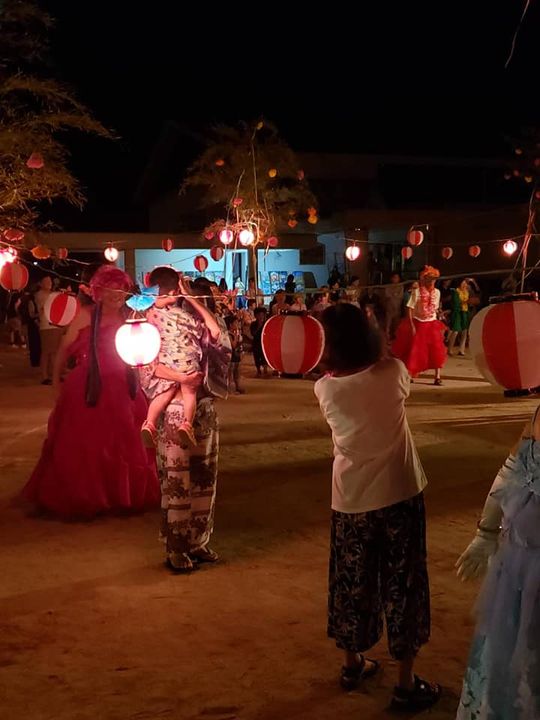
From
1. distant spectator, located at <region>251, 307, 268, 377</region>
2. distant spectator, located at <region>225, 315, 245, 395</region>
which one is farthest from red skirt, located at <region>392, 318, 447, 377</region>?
distant spectator, located at <region>251, 307, 268, 377</region>

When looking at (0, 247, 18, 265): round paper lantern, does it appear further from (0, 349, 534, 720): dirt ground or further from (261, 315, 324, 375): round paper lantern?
(261, 315, 324, 375): round paper lantern

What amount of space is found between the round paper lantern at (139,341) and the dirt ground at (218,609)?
139 cm

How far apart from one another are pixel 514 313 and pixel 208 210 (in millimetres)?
22932

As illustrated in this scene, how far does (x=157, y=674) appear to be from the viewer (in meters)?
3.71

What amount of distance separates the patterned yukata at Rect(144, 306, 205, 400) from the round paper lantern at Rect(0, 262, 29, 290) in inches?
187

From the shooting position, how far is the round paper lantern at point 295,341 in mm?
5531

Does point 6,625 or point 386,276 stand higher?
point 386,276

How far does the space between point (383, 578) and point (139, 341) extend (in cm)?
220

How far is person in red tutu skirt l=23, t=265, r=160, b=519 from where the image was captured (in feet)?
20.0

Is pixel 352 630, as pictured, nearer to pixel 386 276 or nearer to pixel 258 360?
pixel 258 360

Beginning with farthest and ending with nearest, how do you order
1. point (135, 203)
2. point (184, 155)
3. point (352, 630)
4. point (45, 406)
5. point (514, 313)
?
1. point (135, 203)
2. point (184, 155)
3. point (45, 406)
4. point (514, 313)
5. point (352, 630)

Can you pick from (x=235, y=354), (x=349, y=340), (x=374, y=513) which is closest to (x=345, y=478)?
(x=374, y=513)

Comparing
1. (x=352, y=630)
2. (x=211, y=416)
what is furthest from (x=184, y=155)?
(x=352, y=630)

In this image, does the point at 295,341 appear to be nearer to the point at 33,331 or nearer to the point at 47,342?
the point at 47,342
